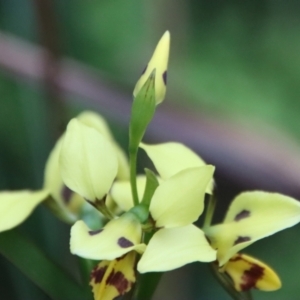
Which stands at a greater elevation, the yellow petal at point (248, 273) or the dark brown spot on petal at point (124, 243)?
the dark brown spot on petal at point (124, 243)

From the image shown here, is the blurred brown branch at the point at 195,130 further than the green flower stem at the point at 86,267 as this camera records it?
Yes

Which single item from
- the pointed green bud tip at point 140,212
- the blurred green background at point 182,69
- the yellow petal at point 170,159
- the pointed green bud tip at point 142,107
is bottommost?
the blurred green background at point 182,69

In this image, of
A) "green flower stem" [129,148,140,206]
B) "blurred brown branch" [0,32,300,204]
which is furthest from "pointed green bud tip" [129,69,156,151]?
"blurred brown branch" [0,32,300,204]

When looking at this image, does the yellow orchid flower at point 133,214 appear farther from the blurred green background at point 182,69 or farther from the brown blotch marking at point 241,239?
the blurred green background at point 182,69

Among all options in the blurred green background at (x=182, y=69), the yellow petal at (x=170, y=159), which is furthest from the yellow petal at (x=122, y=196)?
the blurred green background at (x=182, y=69)

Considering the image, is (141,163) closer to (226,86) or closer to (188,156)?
(226,86)

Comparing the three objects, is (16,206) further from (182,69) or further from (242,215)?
(182,69)
